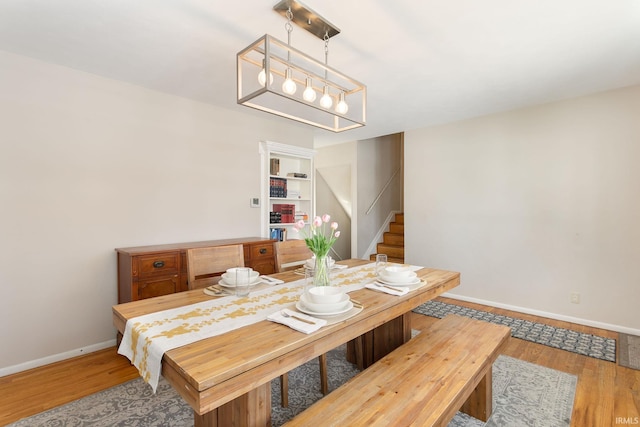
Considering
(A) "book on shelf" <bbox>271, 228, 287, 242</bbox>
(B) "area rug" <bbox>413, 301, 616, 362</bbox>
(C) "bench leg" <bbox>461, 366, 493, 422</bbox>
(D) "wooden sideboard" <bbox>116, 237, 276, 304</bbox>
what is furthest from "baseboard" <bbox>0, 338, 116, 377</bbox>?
(B) "area rug" <bbox>413, 301, 616, 362</bbox>

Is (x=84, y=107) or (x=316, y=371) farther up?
(x=84, y=107)

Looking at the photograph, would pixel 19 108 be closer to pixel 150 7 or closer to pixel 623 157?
pixel 150 7

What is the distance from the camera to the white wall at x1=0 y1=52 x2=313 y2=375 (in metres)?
2.27

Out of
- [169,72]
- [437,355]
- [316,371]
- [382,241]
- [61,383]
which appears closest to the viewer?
[437,355]

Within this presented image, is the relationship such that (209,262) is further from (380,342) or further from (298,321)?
(380,342)

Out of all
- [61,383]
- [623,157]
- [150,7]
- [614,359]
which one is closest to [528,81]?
[623,157]

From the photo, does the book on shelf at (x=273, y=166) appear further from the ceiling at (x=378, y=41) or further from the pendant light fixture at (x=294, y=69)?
the pendant light fixture at (x=294, y=69)

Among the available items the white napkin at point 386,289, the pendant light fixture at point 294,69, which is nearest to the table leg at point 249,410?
the white napkin at point 386,289

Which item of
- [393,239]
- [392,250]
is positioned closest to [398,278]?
[392,250]

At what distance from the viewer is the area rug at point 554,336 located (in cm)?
254

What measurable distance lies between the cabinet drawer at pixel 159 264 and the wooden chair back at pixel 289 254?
96 cm

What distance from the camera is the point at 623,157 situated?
2.92 meters

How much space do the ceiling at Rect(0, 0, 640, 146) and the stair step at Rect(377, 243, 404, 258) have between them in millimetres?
2784

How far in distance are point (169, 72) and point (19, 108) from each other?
43.6 inches
